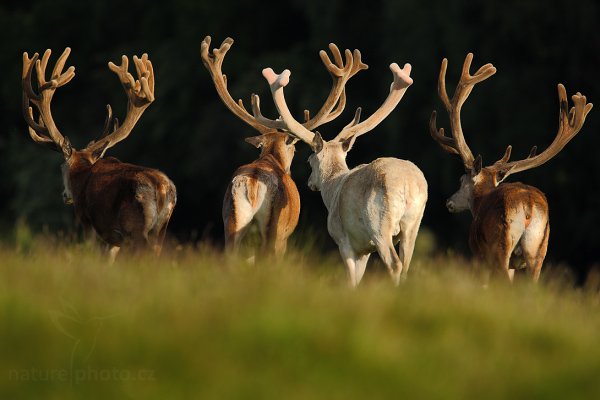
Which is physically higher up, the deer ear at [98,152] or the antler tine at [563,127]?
the antler tine at [563,127]

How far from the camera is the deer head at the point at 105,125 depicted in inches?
533

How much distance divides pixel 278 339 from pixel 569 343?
1.73m

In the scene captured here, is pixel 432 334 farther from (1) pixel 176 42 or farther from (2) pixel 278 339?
(1) pixel 176 42

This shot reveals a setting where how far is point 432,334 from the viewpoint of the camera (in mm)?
7715

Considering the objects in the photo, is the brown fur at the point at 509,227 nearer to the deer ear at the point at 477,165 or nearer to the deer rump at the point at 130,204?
the deer ear at the point at 477,165

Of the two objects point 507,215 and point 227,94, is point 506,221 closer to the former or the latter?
point 507,215

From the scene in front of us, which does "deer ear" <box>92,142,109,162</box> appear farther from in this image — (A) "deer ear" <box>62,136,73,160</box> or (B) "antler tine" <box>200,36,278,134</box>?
(B) "antler tine" <box>200,36,278,134</box>

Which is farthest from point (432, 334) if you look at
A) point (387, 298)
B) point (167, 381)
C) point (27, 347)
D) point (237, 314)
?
point (27, 347)

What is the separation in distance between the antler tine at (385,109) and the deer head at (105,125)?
6.81 feet

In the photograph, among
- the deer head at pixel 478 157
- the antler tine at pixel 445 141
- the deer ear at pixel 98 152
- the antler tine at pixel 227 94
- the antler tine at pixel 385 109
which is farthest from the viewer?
the antler tine at pixel 227 94

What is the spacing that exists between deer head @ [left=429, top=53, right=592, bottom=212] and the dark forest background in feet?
20.3

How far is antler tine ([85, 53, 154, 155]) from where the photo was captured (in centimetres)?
1376

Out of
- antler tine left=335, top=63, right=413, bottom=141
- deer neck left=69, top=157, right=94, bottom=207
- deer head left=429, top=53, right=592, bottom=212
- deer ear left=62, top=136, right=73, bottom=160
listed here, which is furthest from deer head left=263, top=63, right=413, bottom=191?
deer ear left=62, top=136, right=73, bottom=160

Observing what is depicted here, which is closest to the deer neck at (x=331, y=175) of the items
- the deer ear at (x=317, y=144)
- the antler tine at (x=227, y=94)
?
the deer ear at (x=317, y=144)
